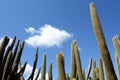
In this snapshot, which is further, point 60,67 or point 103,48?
point 60,67

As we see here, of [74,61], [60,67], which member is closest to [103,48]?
[60,67]

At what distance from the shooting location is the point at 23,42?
230 inches

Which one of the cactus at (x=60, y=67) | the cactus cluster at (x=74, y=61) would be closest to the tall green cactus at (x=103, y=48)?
the cactus cluster at (x=74, y=61)

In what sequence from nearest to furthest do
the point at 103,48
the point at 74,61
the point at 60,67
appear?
the point at 103,48 < the point at 60,67 < the point at 74,61

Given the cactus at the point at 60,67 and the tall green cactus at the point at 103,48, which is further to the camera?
the cactus at the point at 60,67

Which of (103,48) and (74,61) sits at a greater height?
(74,61)

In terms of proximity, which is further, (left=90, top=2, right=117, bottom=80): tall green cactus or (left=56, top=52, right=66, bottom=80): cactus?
(left=56, top=52, right=66, bottom=80): cactus

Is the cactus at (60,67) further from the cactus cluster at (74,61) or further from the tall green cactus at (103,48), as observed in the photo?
the tall green cactus at (103,48)

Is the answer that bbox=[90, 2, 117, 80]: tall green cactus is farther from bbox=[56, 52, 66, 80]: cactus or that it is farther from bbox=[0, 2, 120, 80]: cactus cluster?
bbox=[56, 52, 66, 80]: cactus

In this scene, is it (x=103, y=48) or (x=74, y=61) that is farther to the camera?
(x=74, y=61)

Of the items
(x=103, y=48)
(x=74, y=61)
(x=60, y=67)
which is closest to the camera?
(x=103, y=48)

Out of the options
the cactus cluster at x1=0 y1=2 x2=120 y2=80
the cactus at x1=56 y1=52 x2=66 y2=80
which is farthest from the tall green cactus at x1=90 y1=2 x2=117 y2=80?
the cactus at x1=56 y1=52 x2=66 y2=80

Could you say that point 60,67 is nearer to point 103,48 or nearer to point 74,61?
point 103,48

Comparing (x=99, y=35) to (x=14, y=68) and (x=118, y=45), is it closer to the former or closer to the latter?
(x=118, y=45)
